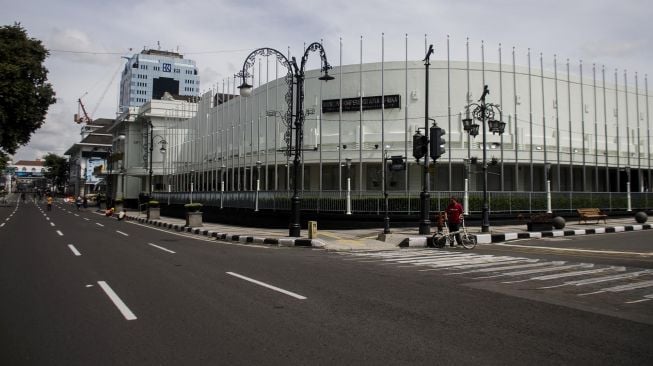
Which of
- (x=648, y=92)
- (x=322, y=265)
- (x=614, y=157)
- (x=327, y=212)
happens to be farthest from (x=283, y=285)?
(x=648, y=92)

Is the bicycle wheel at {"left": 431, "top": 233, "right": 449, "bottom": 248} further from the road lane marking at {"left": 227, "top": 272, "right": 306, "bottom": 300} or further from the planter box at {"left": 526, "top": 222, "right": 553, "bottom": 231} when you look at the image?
the road lane marking at {"left": 227, "top": 272, "right": 306, "bottom": 300}

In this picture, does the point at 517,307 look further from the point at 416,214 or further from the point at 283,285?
the point at 416,214

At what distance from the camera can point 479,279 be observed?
990cm

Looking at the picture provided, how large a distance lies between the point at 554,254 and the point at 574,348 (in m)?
10.1

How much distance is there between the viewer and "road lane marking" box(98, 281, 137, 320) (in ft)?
21.4

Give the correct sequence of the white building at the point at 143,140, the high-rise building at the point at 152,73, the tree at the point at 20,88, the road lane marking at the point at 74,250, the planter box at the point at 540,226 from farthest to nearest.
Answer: the high-rise building at the point at 152,73 → the white building at the point at 143,140 → the tree at the point at 20,88 → the planter box at the point at 540,226 → the road lane marking at the point at 74,250

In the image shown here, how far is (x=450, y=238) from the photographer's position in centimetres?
1734

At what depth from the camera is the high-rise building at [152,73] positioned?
147 meters

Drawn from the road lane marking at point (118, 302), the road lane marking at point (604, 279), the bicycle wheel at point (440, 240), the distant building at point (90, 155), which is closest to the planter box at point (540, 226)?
the bicycle wheel at point (440, 240)

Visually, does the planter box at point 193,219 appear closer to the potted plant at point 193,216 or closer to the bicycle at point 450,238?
the potted plant at point 193,216

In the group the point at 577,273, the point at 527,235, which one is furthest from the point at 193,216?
the point at 577,273

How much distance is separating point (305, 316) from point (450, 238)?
1177cm

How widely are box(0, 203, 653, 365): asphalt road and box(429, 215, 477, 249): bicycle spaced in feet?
17.6

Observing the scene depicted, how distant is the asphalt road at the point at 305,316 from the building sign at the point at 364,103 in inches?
845
